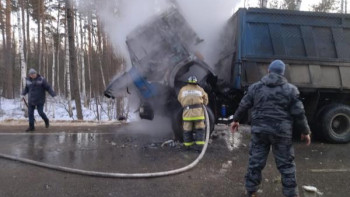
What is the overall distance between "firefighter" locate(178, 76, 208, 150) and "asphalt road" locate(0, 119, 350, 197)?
28cm

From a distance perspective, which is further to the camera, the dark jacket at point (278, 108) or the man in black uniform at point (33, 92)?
the man in black uniform at point (33, 92)

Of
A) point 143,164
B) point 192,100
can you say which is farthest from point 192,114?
point 143,164

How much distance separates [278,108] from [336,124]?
463cm

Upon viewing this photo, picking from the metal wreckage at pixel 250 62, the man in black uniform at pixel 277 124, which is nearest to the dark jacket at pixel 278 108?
the man in black uniform at pixel 277 124

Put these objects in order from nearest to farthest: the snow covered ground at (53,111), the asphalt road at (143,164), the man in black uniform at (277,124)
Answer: the man in black uniform at (277,124)
the asphalt road at (143,164)
the snow covered ground at (53,111)

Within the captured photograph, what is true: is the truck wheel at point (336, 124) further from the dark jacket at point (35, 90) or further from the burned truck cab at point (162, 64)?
the dark jacket at point (35, 90)

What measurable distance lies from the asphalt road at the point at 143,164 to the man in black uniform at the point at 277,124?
0.48 metres

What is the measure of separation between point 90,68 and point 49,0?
7074 millimetres

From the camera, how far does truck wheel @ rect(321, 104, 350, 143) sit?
7402 mm

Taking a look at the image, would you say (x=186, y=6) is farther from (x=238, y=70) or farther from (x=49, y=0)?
(x=49, y=0)

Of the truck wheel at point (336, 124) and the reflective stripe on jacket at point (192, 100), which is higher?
the reflective stripe on jacket at point (192, 100)

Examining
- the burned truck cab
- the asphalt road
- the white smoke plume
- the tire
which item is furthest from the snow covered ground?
the tire

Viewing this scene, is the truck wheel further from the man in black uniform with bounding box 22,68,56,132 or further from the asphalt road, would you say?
the man in black uniform with bounding box 22,68,56,132

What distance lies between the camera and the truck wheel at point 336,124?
740 cm
